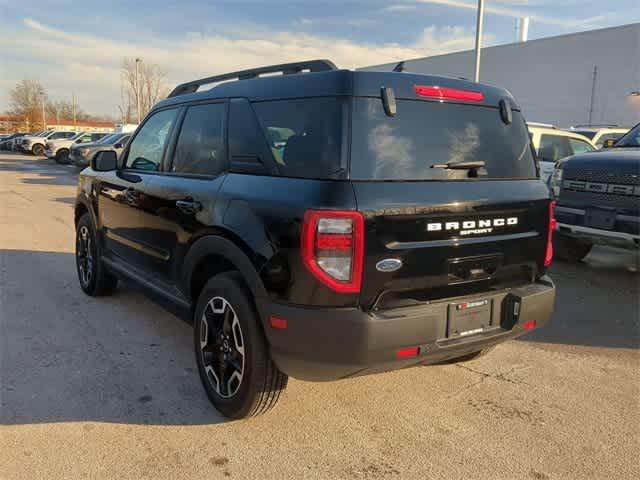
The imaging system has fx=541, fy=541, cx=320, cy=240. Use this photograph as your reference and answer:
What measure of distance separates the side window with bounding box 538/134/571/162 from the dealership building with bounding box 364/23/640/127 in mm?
20449

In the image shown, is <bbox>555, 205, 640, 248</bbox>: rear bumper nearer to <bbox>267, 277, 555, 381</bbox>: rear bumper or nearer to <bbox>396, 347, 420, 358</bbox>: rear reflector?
<bbox>267, 277, 555, 381</bbox>: rear bumper

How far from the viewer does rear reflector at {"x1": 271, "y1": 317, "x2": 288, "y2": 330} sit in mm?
2608

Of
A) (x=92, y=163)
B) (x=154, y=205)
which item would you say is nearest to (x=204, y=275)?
(x=154, y=205)

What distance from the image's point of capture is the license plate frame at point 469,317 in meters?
2.77

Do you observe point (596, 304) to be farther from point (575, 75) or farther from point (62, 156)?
point (575, 75)

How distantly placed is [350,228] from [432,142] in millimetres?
745

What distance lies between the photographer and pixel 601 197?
5820 millimetres

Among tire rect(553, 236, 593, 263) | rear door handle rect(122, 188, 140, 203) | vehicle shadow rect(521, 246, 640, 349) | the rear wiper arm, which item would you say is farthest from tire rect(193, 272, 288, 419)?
tire rect(553, 236, 593, 263)

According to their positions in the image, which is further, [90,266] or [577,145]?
[577,145]

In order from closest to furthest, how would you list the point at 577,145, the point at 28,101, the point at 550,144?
the point at 550,144 < the point at 577,145 < the point at 28,101

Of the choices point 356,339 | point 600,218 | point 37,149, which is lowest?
point 356,339

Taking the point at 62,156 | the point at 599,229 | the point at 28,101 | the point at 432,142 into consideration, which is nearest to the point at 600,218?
the point at 599,229

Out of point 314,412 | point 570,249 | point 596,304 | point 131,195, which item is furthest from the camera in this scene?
point 570,249

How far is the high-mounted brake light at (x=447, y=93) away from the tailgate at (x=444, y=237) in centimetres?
49
